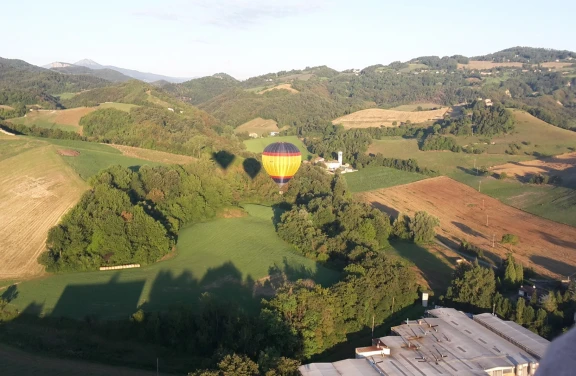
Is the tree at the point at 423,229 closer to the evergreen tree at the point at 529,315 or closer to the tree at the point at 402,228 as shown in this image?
the tree at the point at 402,228

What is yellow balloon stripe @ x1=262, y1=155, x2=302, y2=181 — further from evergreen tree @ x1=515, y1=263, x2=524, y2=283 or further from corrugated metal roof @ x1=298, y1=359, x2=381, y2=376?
corrugated metal roof @ x1=298, y1=359, x2=381, y2=376

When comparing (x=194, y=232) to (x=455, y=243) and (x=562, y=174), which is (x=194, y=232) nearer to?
(x=455, y=243)

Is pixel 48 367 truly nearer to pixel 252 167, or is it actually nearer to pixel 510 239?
pixel 510 239

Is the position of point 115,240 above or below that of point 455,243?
above


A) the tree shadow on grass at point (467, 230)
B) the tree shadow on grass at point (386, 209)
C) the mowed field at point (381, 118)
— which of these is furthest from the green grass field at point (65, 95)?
the tree shadow on grass at point (467, 230)

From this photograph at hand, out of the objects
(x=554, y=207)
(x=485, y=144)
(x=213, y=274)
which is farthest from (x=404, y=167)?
(x=213, y=274)
